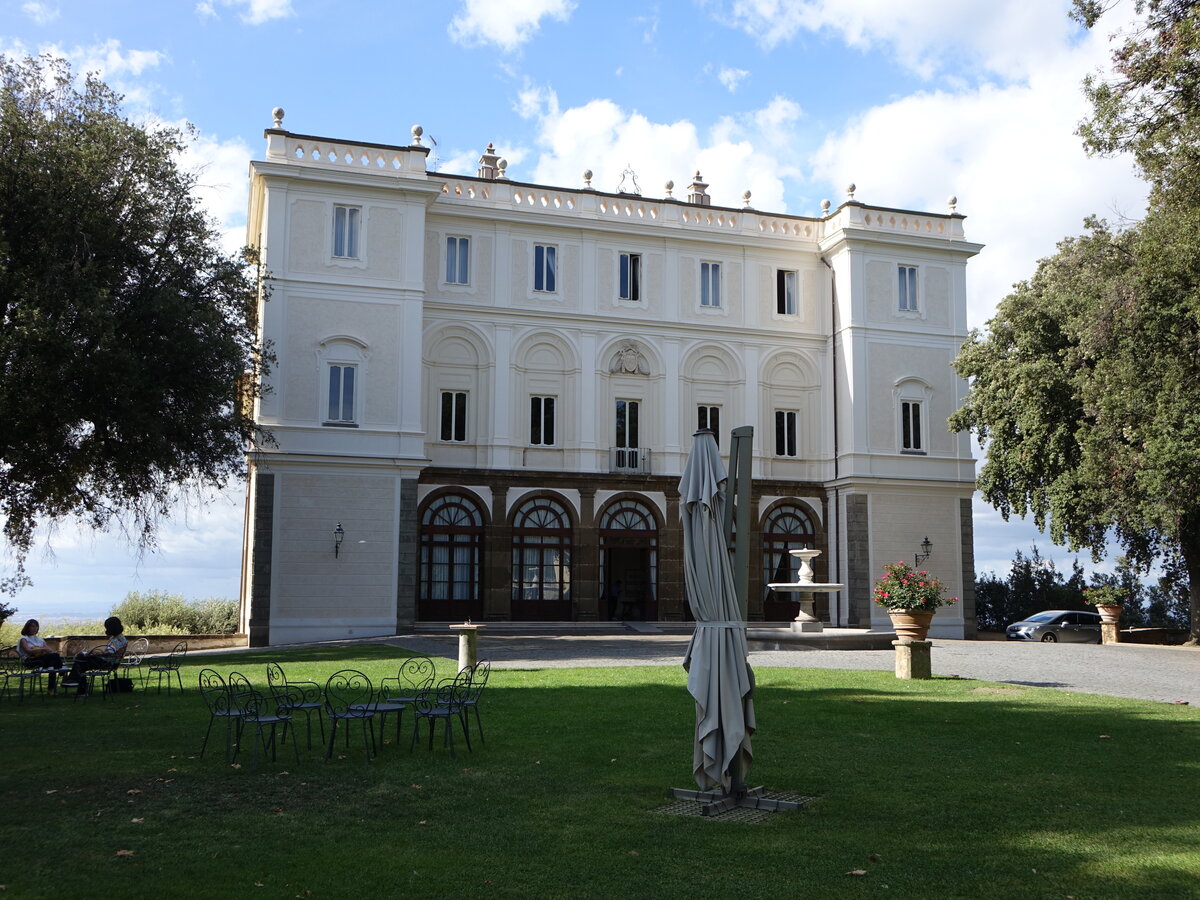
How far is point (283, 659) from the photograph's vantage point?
20.3 metres

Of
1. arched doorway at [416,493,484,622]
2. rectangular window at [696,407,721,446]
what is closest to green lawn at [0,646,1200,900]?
arched doorway at [416,493,484,622]

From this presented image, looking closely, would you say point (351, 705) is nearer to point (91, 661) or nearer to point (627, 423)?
point (91, 661)

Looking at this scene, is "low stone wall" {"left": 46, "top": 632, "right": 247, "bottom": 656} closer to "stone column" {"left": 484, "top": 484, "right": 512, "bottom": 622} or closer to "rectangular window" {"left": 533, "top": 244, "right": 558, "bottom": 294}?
"stone column" {"left": 484, "top": 484, "right": 512, "bottom": 622}

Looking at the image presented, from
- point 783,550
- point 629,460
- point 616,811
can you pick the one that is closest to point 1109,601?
point 783,550

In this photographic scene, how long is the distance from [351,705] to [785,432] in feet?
75.9

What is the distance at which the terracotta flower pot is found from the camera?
1795 cm

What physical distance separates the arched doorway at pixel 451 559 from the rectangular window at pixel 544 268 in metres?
6.75

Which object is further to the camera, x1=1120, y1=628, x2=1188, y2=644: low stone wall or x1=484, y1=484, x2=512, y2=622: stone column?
x1=1120, y1=628, x2=1188, y2=644: low stone wall

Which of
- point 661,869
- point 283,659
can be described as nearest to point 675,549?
point 283,659

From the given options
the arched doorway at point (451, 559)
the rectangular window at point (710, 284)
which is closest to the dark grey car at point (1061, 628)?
the rectangular window at point (710, 284)

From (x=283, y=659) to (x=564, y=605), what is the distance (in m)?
11.0

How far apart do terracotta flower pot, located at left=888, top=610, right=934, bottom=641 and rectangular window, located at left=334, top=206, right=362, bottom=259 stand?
17.4 meters

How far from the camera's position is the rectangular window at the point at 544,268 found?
31.1 meters

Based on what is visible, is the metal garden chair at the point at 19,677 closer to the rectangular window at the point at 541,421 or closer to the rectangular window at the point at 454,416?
the rectangular window at the point at 454,416
